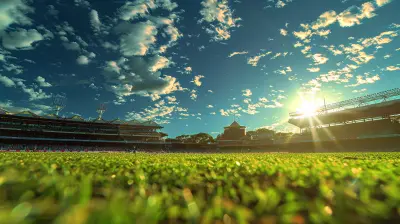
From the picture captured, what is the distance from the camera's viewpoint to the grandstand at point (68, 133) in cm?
5667

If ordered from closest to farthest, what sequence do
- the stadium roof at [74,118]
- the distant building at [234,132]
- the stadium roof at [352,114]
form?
the stadium roof at [352,114], the stadium roof at [74,118], the distant building at [234,132]

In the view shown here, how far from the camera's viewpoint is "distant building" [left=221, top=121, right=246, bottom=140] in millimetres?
91075

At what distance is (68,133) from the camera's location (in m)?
63.1

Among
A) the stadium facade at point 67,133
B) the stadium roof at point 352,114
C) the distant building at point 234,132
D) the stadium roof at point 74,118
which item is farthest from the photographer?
the distant building at point 234,132

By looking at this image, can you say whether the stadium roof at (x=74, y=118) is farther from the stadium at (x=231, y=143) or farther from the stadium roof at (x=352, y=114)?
the stadium roof at (x=352, y=114)

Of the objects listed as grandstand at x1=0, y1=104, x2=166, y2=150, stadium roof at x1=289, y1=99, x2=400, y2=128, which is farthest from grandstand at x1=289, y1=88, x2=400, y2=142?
grandstand at x1=0, y1=104, x2=166, y2=150

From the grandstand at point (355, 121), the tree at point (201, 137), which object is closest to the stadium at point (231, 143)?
the grandstand at point (355, 121)

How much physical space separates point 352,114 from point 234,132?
4550cm

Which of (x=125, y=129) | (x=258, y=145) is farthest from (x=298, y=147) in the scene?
(x=125, y=129)

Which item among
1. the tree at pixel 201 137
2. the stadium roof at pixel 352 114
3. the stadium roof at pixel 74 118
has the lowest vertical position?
the tree at pixel 201 137

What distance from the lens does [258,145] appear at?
7238 cm

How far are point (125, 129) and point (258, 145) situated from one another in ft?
171

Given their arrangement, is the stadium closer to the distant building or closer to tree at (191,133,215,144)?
the distant building

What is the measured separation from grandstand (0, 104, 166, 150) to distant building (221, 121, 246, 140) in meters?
32.6
